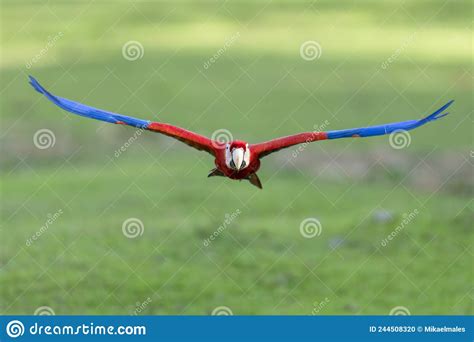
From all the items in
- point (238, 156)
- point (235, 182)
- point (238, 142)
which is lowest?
point (238, 156)

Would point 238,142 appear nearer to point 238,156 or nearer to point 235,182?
point 238,156

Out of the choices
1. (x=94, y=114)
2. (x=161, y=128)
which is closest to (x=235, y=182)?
(x=94, y=114)

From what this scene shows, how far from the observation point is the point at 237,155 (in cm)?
1031

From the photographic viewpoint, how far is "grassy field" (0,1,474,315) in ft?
55.0

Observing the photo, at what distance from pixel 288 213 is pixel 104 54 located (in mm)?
13377

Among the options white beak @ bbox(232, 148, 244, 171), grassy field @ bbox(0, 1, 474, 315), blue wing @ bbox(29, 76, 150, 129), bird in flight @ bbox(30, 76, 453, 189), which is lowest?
white beak @ bbox(232, 148, 244, 171)

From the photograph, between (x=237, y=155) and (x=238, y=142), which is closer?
(x=237, y=155)

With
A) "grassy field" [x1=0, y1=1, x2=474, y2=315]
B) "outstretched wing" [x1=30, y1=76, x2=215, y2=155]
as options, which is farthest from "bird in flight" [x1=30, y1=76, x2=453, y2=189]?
"grassy field" [x1=0, y1=1, x2=474, y2=315]

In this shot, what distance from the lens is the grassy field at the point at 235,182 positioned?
55.0ft

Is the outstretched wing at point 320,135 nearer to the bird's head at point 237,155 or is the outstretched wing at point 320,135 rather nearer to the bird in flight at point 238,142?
the bird in flight at point 238,142

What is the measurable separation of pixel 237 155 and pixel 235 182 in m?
12.0

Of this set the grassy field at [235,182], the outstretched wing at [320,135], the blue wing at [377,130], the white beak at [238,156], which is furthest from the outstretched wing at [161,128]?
the grassy field at [235,182]

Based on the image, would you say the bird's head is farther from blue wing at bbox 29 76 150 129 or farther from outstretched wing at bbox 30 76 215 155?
blue wing at bbox 29 76 150 129

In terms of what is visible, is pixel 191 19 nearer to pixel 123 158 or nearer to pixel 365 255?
pixel 123 158
